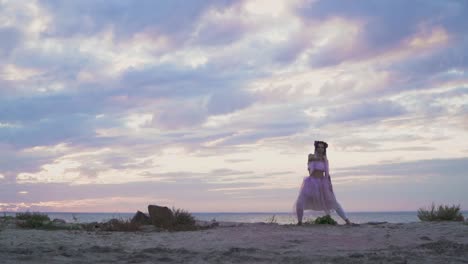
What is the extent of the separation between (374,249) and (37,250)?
5.71 meters

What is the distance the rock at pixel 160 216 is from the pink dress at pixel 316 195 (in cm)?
382

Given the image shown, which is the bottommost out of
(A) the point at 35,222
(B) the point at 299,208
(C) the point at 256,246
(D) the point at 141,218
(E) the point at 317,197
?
(C) the point at 256,246

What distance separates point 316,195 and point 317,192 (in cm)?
9

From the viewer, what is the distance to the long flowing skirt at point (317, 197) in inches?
575

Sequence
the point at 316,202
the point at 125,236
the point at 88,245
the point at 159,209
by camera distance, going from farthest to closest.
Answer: the point at 159,209
the point at 316,202
the point at 125,236
the point at 88,245

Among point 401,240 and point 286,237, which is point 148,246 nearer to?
point 286,237

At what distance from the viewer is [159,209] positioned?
53.8 ft

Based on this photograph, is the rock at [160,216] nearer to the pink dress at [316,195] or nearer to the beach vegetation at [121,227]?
the beach vegetation at [121,227]

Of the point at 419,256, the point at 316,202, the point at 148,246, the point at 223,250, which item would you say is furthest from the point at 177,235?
the point at 419,256

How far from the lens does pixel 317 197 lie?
14.6 m

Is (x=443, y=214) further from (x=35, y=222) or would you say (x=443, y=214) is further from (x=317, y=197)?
(x=35, y=222)

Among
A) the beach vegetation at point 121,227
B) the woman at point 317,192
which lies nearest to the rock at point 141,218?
the beach vegetation at point 121,227

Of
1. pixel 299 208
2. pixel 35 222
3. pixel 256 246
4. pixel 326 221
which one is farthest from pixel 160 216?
pixel 256 246

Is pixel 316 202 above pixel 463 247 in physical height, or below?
above
